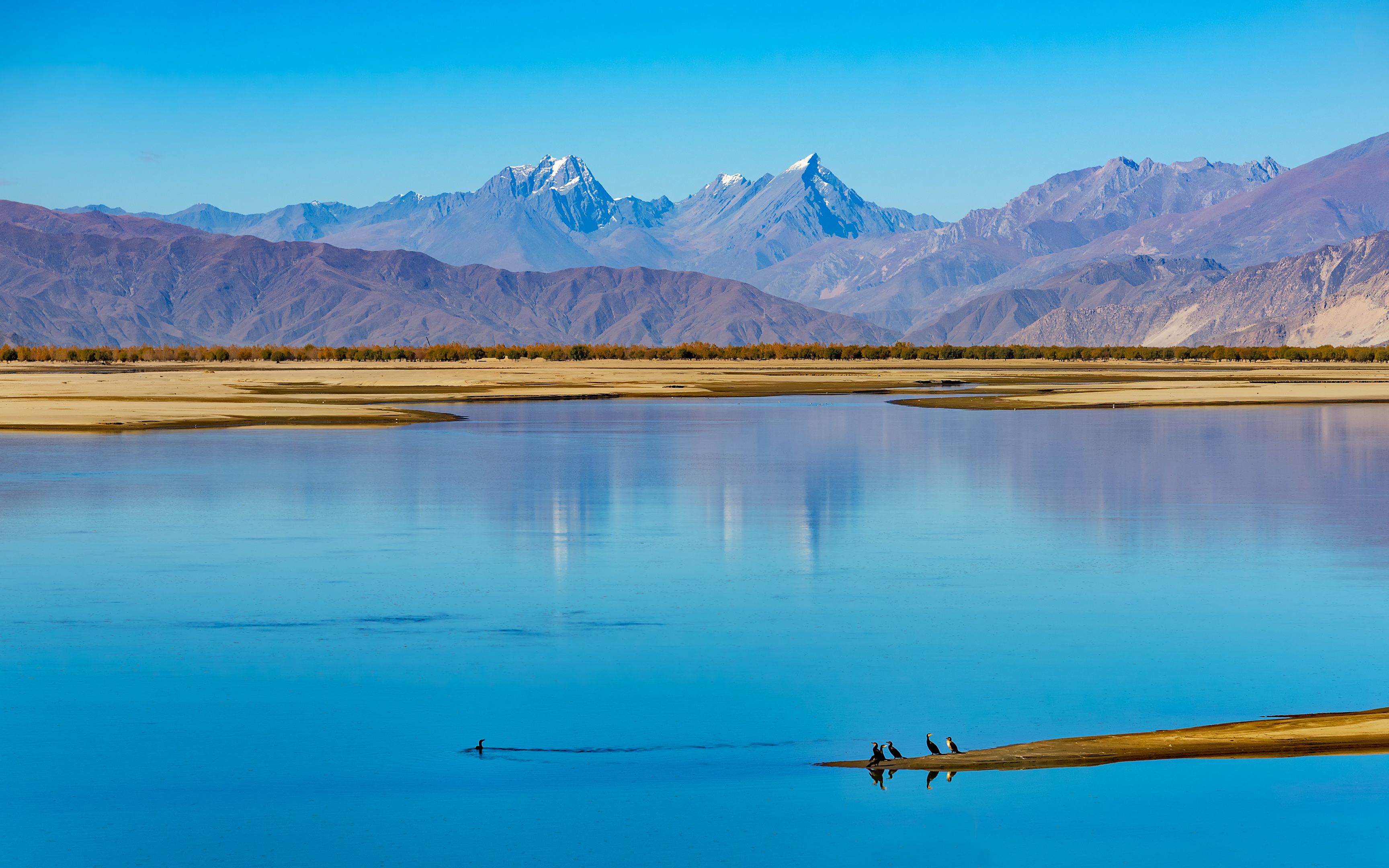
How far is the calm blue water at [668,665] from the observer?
450 inches

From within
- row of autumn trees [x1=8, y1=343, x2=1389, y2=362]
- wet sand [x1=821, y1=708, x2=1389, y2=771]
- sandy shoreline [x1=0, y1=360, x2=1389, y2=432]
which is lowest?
Result: wet sand [x1=821, y1=708, x2=1389, y2=771]

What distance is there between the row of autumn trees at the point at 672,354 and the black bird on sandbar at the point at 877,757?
139178 mm

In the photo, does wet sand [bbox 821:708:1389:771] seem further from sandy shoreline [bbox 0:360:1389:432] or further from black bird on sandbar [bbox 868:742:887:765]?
sandy shoreline [bbox 0:360:1389:432]

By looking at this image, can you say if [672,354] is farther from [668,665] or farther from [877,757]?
[877,757]

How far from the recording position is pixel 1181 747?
12.9 m

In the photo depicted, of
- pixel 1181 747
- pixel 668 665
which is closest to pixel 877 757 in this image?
pixel 1181 747

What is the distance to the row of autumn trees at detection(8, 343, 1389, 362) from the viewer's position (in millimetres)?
149500

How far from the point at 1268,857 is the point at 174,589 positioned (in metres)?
14.7

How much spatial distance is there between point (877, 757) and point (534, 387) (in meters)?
77.3

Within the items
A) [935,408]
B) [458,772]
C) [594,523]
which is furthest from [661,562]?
[935,408]

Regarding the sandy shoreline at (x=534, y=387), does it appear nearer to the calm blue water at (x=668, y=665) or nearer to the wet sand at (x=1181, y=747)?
the calm blue water at (x=668, y=665)

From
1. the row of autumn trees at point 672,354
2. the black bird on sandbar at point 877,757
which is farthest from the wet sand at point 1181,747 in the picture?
the row of autumn trees at point 672,354

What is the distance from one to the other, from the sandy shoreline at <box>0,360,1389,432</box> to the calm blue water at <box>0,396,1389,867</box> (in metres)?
26.0

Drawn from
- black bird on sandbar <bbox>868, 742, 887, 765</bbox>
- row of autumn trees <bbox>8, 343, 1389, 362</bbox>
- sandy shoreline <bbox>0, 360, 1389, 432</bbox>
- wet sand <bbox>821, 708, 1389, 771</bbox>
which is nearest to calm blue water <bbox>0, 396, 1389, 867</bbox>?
wet sand <bbox>821, 708, 1389, 771</bbox>
